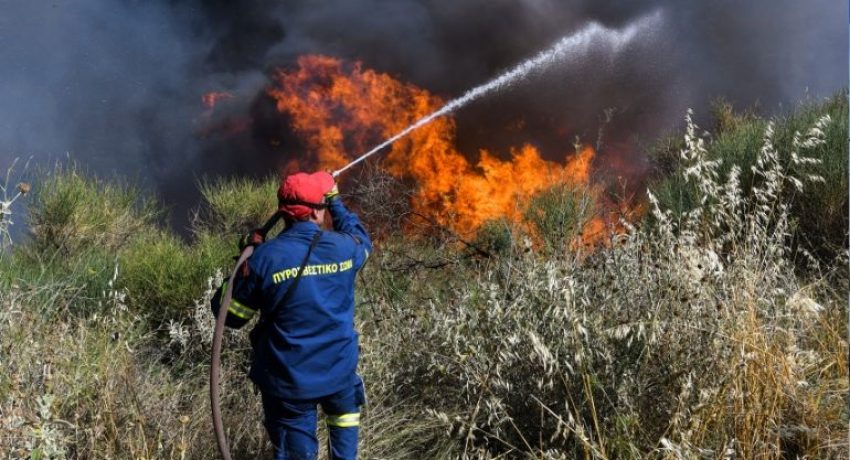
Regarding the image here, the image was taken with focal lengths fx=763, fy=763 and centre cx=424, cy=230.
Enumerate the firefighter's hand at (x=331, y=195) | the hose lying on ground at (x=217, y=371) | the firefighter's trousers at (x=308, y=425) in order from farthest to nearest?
the firefighter's hand at (x=331, y=195) < the firefighter's trousers at (x=308, y=425) < the hose lying on ground at (x=217, y=371)

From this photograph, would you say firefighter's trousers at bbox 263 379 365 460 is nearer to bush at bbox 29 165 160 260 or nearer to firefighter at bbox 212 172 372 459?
firefighter at bbox 212 172 372 459

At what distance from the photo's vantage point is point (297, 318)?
3.21 m

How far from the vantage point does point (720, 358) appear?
3.17 m

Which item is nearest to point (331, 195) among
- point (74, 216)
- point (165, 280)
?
point (165, 280)

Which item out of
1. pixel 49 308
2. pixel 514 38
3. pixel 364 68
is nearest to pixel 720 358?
pixel 49 308

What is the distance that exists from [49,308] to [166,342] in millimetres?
1152

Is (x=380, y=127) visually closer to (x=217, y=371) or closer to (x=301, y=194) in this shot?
(x=301, y=194)

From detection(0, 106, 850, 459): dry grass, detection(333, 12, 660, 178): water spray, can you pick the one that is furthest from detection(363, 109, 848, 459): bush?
detection(333, 12, 660, 178): water spray

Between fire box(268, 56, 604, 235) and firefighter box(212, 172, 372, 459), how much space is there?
6.82m

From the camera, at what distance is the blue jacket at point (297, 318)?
3189 millimetres

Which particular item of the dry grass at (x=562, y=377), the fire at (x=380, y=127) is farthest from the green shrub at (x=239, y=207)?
the dry grass at (x=562, y=377)

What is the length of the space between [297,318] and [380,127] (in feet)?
26.0

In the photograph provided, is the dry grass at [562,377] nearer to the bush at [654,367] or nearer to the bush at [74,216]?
the bush at [654,367]

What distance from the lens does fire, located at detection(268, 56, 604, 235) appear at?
10.4 m
